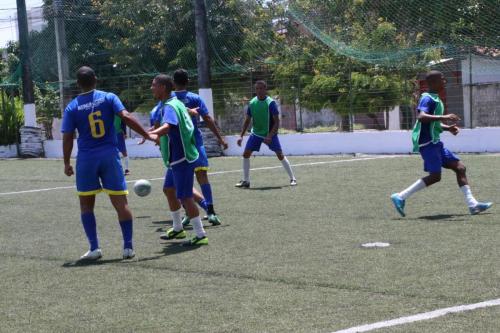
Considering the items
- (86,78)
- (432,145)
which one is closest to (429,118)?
(432,145)

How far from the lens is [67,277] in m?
8.72

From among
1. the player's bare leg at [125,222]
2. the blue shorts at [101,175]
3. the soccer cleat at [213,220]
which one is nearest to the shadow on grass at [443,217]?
the soccer cleat at [213,220]

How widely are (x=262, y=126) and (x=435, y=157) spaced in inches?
231

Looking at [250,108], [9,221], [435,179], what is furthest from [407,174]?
[9,221]

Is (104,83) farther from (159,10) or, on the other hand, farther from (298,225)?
(298,225)

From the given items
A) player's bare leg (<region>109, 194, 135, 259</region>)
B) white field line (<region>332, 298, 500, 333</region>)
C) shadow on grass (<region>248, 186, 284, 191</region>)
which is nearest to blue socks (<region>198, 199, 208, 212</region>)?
player's bare leg (<region>109, 194, 135, 259</region>)

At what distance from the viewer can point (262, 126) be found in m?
17.2

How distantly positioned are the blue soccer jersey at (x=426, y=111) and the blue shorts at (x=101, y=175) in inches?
161

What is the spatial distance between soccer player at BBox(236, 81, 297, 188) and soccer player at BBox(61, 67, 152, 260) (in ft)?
23.9

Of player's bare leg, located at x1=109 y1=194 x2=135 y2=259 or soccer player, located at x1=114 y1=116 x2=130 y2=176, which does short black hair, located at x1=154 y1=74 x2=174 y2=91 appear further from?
soccer player, located at x1=114 y1=116 x2=130 y2=176

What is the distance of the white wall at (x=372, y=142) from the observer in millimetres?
22820

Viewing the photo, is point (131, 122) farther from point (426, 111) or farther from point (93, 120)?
point (426, 111)

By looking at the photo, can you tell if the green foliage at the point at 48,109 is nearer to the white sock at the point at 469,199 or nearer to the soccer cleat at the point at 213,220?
the soccer cleat at the point at 213,220

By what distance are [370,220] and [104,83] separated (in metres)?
23.0
